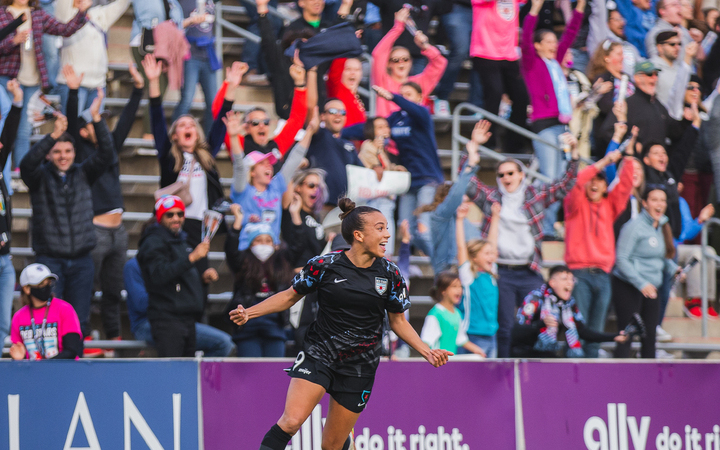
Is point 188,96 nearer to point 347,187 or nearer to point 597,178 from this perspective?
point 347,187

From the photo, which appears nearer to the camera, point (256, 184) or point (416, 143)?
point (256, 184)

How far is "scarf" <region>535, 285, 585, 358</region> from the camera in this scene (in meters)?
9.32

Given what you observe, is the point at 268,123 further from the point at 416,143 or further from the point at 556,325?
the point at 556,325

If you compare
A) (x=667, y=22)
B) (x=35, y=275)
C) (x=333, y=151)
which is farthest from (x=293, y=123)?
(x=667, y=22)

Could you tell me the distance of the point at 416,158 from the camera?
410 inches

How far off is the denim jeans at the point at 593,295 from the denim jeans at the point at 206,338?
138 inches

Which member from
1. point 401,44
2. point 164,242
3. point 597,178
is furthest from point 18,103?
point 597,178

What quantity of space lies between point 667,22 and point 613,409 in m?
6.18

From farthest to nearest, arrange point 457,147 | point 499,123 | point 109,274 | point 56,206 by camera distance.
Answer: point 499,123, point 457,147, point 109,274, point 56,206

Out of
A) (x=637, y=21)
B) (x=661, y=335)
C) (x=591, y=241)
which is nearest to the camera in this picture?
(x=591, y=241)

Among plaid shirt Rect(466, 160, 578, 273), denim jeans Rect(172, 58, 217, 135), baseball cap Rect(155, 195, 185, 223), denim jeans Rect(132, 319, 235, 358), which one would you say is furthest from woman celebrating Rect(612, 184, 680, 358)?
denim jeans Rect(172, 58, 217, 135)

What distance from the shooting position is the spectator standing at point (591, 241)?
10023mm

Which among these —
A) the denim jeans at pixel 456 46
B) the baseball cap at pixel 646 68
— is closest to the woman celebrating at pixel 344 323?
the denim jeans at pixel 456 46

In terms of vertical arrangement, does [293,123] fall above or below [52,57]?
below
